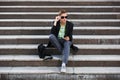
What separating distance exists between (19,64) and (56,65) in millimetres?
874

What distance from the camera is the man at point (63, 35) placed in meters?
6.48

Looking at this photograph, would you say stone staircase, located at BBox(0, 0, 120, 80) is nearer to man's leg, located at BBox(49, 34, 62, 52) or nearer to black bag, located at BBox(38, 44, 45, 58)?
black bag, located at BBox(38, 44, 45, 58)

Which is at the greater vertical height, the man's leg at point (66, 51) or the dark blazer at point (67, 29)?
the dark blazer at point (67, 29)

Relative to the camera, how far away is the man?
6.48 metres

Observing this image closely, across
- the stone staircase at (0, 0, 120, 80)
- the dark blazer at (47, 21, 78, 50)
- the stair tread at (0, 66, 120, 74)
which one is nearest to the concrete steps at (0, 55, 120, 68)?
the stone staircase at (0, 0, 120, 80)

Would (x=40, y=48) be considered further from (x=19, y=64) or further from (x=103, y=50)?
(x=103, y=50)

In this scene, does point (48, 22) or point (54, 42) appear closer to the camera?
point (54, 42)

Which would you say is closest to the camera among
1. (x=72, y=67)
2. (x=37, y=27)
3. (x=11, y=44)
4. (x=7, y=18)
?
(x=72, y=67)

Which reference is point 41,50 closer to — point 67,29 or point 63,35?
point 63,35

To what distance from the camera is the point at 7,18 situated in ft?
27.7

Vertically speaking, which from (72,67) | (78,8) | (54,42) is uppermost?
(78,8)

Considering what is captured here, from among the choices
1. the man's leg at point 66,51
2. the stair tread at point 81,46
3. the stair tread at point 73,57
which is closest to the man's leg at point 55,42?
the man's leg at point 66,51

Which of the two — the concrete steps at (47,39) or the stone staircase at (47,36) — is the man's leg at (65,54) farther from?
the concrete steps at (47,39)

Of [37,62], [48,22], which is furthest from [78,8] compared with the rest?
[37,62]
